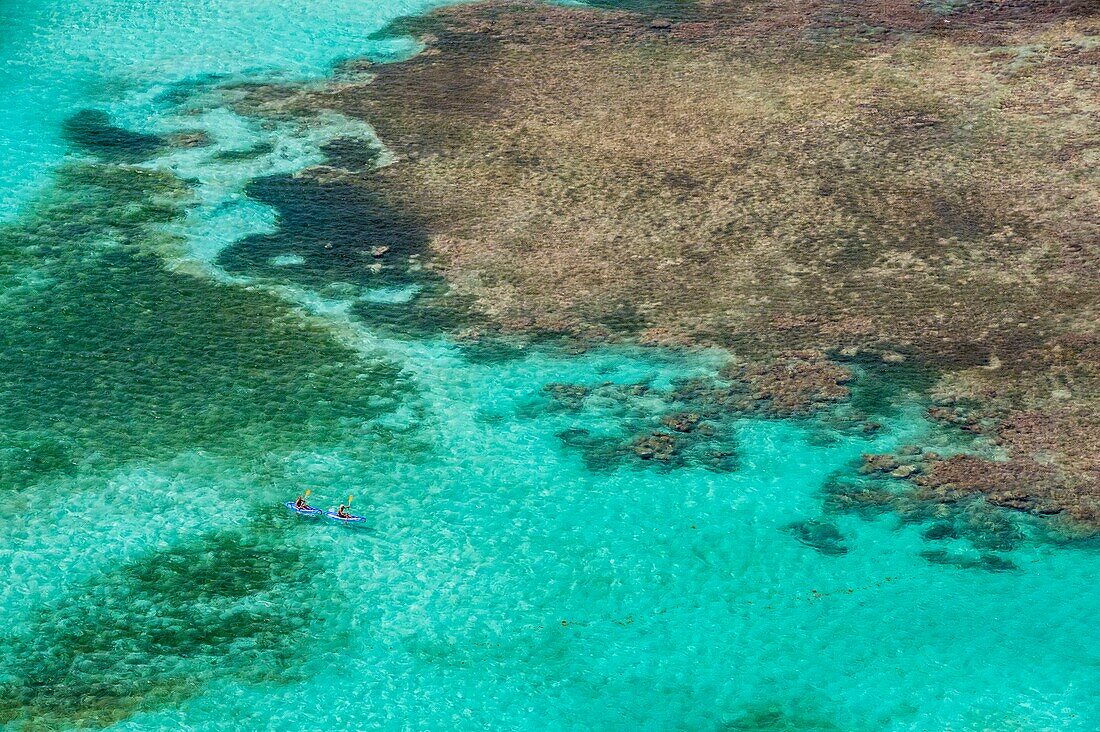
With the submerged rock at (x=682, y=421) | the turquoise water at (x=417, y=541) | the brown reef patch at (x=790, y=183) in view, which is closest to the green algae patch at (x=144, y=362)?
the turquoise water at (x=417, y=541)

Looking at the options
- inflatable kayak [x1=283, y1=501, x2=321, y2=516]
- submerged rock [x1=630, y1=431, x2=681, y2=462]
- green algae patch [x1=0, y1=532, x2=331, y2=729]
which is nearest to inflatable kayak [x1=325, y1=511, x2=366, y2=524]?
inflatable kayak [x1=283, y1=501, x2=321, y2=516]

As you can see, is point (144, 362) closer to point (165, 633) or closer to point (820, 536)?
point (165, 633)

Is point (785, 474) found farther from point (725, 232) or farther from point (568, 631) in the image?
point (725, 232)

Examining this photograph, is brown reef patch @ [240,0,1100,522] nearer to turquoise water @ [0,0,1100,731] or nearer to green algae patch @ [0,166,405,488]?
turquoise water @ [0,0,1100,731]

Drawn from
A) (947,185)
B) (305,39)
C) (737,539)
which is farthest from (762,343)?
(305,39)

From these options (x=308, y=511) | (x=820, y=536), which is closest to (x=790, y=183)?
(x=820, y=536)
